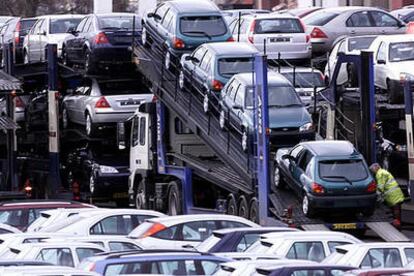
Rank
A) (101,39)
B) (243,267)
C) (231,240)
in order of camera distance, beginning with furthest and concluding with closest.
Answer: (101,39)
(231,240)
(243,267)

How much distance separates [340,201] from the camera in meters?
27.2

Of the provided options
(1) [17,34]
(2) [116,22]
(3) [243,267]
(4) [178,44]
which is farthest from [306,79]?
(3) [243,267]

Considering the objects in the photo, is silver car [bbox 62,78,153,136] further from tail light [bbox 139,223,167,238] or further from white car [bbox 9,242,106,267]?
white car [bbox 9,242,106,267]

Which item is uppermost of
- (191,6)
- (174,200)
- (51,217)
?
(191,6)

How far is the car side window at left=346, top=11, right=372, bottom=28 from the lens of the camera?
4172 centimetres

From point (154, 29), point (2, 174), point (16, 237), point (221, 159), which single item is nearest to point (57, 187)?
point (2, 174)

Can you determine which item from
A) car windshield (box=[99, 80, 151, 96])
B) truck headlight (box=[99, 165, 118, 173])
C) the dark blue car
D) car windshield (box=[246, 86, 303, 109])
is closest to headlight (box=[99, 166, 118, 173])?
truck headlight (box=[99, 165, 118, 173])

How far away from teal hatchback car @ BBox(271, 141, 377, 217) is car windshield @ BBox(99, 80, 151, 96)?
979cm

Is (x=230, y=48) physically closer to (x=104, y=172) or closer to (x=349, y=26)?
(x=104, y=172)

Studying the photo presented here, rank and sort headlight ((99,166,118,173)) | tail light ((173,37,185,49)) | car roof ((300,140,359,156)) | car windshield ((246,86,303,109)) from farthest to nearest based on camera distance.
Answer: headlight ((99,166,118,173)) < tail light ((173,37,185,49)) < car windshield ((246,86,303,109)) < car roof ((300,140,359,156))

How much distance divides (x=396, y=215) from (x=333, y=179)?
5.26 ft

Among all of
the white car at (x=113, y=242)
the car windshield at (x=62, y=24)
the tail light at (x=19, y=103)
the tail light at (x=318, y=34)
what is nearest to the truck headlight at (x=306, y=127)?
the white car at (x=113, y=242)

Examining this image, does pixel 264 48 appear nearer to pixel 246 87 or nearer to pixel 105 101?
pixel 105 101

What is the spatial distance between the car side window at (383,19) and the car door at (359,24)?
17 centimetres
